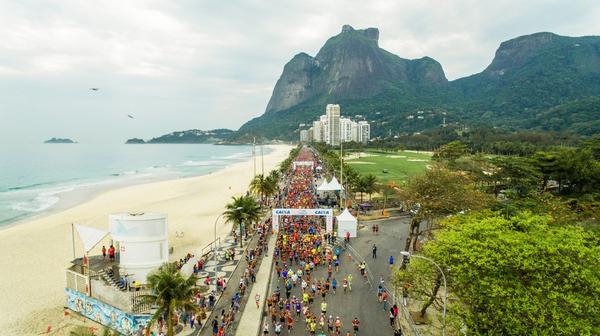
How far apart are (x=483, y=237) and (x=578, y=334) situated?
13.4ft

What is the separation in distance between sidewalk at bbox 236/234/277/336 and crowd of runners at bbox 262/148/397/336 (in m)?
0.42

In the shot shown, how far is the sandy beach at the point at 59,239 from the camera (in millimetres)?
22203

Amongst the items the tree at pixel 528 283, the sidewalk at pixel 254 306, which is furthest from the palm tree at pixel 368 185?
the tree at pixel 528 283

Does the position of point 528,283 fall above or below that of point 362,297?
above

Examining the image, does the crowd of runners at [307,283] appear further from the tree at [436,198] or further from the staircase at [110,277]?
the staircase at [110,277]

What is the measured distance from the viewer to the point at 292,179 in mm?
71500

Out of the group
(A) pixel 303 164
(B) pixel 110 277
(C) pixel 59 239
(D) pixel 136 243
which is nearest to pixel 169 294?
(B) pixel 110 277

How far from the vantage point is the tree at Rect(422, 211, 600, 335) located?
12.1 m

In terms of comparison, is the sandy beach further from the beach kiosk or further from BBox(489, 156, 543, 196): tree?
BBox(489, 156, 543, 196): tree

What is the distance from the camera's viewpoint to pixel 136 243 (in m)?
22.0

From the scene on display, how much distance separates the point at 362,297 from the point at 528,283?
395 inches

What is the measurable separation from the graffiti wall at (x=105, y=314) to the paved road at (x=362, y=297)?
7429 mm

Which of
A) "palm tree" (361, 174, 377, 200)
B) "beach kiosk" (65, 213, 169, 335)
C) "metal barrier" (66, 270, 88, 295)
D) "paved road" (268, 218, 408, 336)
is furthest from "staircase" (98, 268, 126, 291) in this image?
"palm tree" (361, 174, 377, 200)

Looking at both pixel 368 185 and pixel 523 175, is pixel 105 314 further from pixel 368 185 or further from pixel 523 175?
pixel 523 175
